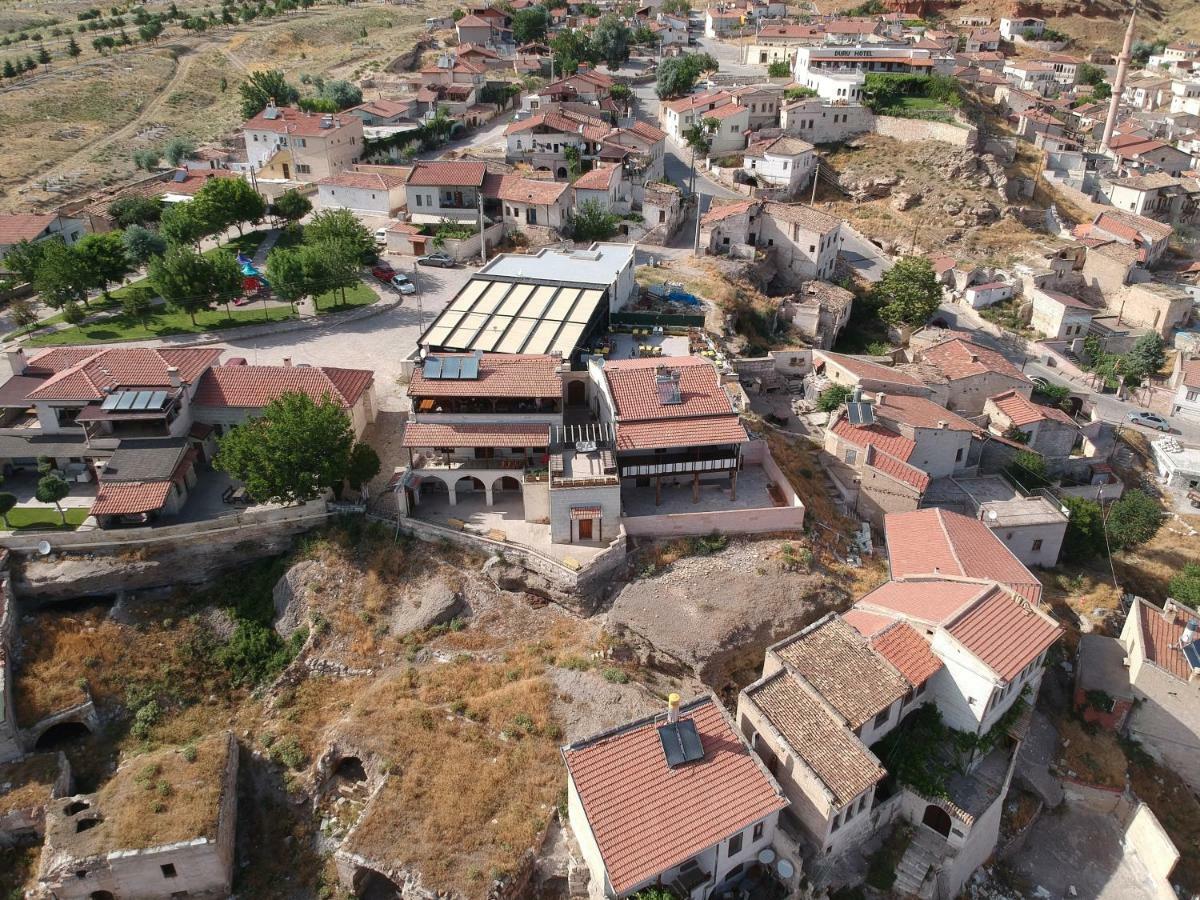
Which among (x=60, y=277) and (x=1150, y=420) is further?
(x=1150, y=420)

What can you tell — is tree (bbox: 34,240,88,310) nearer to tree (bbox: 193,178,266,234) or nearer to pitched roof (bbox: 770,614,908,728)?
tree (bbox: 193,178,266,234)

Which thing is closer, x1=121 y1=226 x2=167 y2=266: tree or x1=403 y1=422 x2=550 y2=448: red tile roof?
x1=403 y1=422 x2=550 y2=448: red tile roof

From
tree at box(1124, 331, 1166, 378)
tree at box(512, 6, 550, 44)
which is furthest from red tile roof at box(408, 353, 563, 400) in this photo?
tree at box(512, 6, 550, 44)

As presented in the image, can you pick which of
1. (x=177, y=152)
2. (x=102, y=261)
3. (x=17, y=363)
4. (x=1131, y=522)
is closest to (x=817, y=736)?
(x=1131, y=522)

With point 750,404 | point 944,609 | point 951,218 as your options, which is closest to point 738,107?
point 951,218

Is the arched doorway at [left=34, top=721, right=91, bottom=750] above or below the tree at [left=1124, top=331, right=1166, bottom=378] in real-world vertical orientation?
above

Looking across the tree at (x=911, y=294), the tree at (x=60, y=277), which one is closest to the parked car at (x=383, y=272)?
the tree at (x=60, y=277)

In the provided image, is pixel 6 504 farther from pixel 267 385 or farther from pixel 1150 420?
pixel 1150 420
